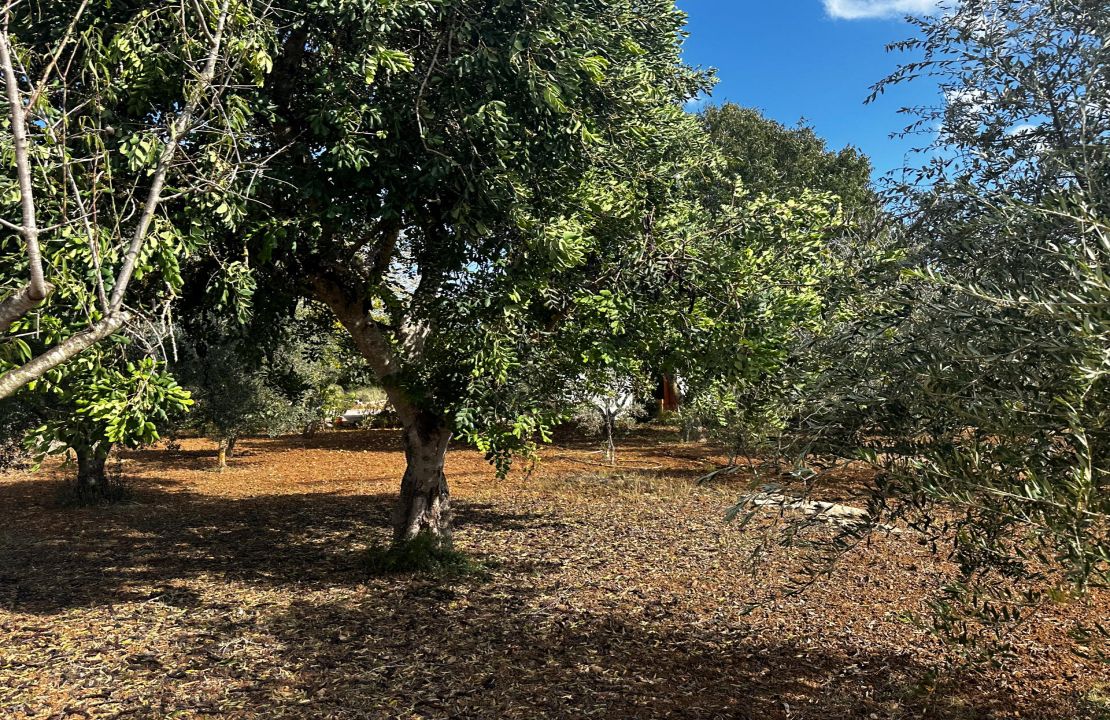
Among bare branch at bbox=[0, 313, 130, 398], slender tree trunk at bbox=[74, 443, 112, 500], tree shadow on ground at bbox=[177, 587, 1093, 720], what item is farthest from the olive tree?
slender tree trunk at bbox=[74, 443, 112, 500]

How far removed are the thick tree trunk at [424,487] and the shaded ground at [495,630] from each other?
2.11ft

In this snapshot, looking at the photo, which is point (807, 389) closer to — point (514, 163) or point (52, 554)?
point (514, 163)

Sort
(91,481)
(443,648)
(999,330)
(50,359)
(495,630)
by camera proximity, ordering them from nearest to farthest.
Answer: (999,330), (50,359), (443,648), (495,630), (91,481)

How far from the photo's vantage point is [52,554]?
1016 centimetres

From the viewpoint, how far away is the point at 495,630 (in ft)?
22.8

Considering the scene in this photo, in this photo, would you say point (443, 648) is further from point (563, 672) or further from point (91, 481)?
point (91, 481)

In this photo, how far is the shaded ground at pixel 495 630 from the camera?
18.1ft

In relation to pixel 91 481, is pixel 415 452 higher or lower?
higher

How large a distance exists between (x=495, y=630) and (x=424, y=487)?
7.29 feet

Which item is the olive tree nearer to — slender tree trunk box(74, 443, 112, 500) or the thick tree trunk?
the thick tree trunk

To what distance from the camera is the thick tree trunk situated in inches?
340

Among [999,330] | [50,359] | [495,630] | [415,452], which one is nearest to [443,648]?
[495,630]

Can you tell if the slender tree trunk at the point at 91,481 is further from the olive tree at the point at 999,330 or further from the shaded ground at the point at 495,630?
the olive tree at the point at 999,330

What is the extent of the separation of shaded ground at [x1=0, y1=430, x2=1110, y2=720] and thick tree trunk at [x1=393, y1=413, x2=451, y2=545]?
644 millimetres
